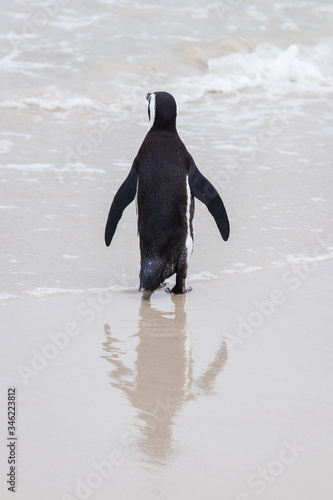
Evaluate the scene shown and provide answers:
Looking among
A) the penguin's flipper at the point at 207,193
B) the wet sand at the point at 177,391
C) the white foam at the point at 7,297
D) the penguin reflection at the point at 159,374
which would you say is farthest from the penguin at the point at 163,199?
the white foam at the point at 7,297

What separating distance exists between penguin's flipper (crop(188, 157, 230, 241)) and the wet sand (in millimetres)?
309

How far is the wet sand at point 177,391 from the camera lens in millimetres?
2279

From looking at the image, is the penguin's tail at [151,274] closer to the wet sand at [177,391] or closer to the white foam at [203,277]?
the wet sand at [177,391]

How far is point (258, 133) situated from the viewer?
6.99 metres

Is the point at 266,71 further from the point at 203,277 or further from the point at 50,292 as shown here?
the point at 50,292

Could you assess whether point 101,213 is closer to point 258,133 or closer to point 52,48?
point 258,133

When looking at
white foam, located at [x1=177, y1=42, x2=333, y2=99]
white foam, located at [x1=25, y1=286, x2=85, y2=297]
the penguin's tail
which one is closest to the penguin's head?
the penguin's tail

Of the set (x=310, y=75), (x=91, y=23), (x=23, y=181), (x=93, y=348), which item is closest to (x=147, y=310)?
(x=93, y=348)

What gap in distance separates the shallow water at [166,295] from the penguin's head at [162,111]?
2.44ft

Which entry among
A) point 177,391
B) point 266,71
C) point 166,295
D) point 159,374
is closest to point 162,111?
point 166,295

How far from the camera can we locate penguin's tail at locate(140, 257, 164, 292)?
12.4 ft

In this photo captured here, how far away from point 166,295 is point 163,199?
1.51 feet

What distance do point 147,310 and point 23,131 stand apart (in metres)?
3.65

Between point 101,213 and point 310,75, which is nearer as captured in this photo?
point 101,213
